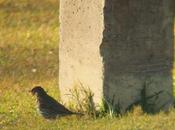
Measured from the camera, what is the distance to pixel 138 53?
841 cm

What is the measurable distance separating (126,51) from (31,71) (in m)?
3.93

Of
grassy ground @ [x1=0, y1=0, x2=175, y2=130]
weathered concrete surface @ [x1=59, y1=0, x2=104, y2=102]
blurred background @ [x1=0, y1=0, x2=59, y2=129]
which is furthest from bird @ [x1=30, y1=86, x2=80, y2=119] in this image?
weathered concrete surface @ [x1=59, y1=0, x2=104, y2=102]

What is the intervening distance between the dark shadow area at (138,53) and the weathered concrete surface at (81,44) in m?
0.12

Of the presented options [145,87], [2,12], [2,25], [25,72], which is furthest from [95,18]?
[2,12]

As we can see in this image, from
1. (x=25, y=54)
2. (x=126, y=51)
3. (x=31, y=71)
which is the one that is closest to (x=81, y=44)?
(x=126, y=51)

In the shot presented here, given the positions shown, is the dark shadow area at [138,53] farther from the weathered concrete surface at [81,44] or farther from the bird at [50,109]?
the bird at [50,109]

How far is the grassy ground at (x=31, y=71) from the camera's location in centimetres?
793

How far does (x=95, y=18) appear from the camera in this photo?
8.37m

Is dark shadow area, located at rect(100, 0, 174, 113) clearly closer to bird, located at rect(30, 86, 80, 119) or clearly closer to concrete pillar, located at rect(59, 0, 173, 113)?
concrete pillar, located at rect(59, 0, 173, 113)

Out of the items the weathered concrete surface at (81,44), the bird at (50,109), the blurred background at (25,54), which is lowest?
the blurred background at (25,54)

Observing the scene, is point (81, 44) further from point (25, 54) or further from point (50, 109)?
point (25, 54)

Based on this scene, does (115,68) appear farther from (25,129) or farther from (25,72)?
(25,72)

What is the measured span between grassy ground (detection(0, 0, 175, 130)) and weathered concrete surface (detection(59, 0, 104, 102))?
0.55m

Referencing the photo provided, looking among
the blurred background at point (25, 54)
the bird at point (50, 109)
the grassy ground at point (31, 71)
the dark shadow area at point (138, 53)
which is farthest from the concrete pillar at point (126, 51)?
the blurred background at point (25, 54)
